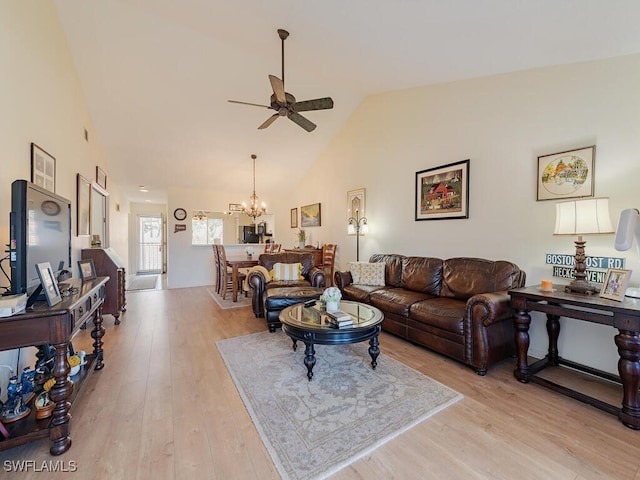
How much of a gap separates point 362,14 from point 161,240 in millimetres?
9408

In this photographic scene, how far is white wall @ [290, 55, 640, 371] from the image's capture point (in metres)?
2.31

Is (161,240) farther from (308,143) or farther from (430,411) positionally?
(430,411)

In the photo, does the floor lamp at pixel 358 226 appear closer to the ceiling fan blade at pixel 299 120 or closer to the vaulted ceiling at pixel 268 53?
the vaulted ceiling at pixel 268 53

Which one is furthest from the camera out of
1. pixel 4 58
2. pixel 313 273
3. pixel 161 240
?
pixel 161 240

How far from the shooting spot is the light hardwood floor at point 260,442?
1.42 m

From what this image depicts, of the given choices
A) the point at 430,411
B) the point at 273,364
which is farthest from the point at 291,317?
the point at 430,411

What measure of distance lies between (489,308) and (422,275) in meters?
1.24

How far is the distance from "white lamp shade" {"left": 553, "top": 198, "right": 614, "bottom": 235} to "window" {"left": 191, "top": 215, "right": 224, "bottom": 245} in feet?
21.8

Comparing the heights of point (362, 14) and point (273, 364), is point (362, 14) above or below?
above

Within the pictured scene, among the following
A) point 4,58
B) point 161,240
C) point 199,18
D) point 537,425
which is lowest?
point 537,425

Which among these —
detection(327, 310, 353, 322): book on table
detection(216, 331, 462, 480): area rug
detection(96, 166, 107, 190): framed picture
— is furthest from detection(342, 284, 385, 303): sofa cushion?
detection(96, 166, 107, 190): framed picture

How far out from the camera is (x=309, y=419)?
1.80m

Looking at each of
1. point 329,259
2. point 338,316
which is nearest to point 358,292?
point 338,316

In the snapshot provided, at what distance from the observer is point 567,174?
2.58 meters
